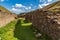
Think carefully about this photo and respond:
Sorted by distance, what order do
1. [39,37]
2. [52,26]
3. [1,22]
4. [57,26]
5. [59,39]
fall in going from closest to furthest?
1. [59,39]
2. [57,26]
3. [52,26]
4. [39,37]
5. [1,22]

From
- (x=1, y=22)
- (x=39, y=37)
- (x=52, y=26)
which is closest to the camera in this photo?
(x=52, y=26)

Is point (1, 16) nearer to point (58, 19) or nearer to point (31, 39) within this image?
point (31, 39)

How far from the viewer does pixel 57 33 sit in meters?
15.3

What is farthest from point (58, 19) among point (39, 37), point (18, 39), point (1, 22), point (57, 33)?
point (1, 22)

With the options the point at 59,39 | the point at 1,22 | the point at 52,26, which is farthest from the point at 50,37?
the point at 1,22

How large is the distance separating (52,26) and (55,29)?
1070 millimetres

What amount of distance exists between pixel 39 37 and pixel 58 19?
3.32 metres

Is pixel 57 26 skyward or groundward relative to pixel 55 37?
skyward

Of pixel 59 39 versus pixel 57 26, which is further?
pixel 57 26

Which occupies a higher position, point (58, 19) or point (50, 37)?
point (58, 19)

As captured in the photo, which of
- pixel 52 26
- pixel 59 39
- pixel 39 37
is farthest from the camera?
pixel 39 37

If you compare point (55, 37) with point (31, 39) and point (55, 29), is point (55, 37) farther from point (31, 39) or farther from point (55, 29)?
point (31, 39)

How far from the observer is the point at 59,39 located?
14578 millimetres

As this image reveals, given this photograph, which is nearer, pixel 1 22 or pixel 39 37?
pixel 39 37
